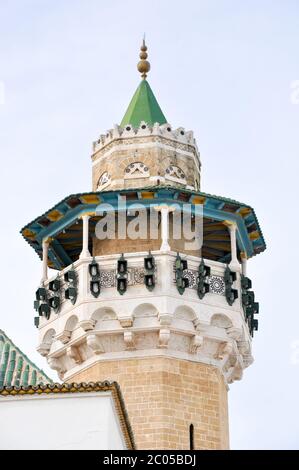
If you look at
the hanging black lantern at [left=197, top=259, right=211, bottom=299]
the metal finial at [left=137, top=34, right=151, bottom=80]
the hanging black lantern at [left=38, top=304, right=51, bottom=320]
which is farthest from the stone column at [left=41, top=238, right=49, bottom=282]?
the metal finial at [left=137, top=34, right=151, bottom=80]

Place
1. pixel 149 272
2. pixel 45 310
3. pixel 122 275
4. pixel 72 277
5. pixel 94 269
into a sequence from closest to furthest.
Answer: pixel 149 272
pixel 122 275
pixel 94 269
pixel 72 277
pixel 45 310

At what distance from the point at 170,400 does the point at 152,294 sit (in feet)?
7.38

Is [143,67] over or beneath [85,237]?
over

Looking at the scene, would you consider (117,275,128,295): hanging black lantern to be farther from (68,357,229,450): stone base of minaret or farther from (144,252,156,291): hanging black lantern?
(68,357,229,450): stone base of minaret

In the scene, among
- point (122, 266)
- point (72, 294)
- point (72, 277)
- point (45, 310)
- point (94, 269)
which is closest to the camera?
point (122, 266)

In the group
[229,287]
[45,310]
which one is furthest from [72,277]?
[229,287]

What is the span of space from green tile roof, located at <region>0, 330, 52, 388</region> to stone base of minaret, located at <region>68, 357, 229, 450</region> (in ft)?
3.71

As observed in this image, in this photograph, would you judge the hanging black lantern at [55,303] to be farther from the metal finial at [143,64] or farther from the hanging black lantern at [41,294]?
the metal finial at [143,64]

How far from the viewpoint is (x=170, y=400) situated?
27109 millimetres

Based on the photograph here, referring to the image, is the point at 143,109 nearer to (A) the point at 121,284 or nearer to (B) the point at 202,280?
(B) the point at 202,280

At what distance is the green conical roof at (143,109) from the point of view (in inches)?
1231

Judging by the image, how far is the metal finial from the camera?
32.5 metres
